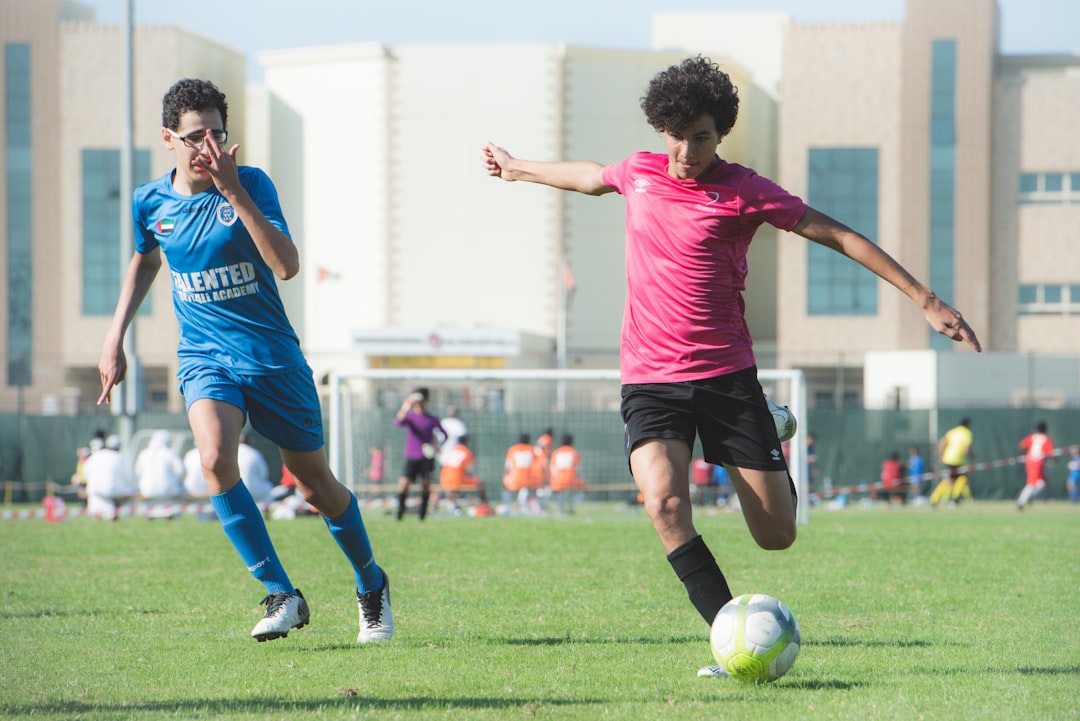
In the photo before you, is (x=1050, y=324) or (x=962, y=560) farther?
(x=1050, y=324)

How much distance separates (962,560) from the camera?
11.5 metres

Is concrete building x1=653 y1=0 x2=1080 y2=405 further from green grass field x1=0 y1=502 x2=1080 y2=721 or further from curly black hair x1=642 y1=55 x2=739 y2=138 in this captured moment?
curly black hair x1=642 y1=55 x2=739 y2=138

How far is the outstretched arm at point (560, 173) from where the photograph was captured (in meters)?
5.89

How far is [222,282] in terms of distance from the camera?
6.09m

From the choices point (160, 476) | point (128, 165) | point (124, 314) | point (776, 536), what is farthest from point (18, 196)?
point (776, 536)

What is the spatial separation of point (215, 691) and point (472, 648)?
1471mm

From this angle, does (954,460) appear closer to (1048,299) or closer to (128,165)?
(128,165)

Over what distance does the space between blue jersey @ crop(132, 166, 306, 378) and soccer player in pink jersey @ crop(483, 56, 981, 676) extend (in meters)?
1.66

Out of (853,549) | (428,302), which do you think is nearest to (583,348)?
(428,302)

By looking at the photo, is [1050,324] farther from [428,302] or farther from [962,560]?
[962,560]

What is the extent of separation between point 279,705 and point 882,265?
276 centimetres

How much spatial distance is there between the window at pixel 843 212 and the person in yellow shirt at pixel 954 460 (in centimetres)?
2304

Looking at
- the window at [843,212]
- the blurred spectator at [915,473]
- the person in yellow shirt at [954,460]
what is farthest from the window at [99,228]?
the person in yellow shirt at [954,460]

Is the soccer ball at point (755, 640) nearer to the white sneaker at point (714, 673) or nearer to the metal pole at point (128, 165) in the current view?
the white sneaker at point (714, 673)
